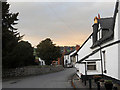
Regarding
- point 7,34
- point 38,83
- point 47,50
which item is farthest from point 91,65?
point 47,50

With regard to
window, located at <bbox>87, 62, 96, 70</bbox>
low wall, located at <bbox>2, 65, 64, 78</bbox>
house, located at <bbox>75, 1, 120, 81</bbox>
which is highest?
house, located at <bbox>75, 1, 120, 81</bbox>

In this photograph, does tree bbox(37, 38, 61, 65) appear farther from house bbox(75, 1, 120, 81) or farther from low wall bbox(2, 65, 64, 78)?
house bbox(75, 1, 120, 81)

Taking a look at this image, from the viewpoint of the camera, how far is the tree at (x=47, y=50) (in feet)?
120

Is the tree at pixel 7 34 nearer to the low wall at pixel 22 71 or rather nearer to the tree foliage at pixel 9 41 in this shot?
the tree foliage at pixel 9 41

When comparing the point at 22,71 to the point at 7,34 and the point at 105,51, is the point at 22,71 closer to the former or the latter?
the point at 7,34

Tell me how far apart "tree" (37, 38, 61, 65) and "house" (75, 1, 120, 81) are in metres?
17.3

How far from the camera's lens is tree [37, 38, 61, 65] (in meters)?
36.6

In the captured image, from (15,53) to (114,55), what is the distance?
1550 centimetres

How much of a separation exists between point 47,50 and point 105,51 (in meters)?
25.7

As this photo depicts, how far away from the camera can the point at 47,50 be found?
36469 mm

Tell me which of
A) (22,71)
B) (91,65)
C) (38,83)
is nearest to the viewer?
(38,83)

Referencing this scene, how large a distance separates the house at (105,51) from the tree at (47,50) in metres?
17.3

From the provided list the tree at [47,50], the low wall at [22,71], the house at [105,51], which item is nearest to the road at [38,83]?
the house at [105,51]

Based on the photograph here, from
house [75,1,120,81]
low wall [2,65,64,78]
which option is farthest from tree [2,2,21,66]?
house [75,1,120,81]
